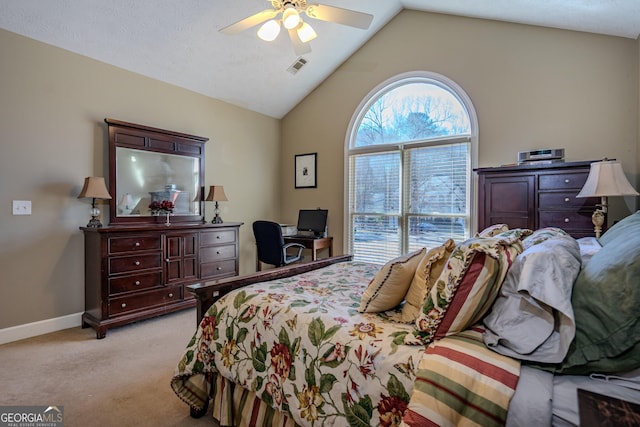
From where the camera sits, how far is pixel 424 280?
1.43m

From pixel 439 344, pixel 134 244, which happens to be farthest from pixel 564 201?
pixel 134 244

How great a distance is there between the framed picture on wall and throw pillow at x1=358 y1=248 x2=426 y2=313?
11.4 feet

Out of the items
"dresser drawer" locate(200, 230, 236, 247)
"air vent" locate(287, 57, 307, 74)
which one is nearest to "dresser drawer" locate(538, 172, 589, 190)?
"air vent" locate(287, 57, 307, 74)

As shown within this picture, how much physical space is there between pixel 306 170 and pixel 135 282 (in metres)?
2.78

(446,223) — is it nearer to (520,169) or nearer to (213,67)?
(520,169)

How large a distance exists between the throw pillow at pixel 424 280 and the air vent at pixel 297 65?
3.48 m

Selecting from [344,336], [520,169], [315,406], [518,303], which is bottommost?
[315,406]

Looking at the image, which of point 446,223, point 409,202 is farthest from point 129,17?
point 446,223

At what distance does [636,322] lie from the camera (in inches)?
35.8

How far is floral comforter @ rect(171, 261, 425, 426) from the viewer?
1155 mm

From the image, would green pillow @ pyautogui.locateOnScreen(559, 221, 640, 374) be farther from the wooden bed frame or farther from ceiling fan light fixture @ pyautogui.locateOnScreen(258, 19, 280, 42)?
ceiling fan light fixture @ pyautogui.locateOnScreen(258, 19, 280, 42)

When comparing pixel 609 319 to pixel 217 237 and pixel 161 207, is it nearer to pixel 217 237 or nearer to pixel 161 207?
pixel 217 237

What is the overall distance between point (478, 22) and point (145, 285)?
4539 millimetres

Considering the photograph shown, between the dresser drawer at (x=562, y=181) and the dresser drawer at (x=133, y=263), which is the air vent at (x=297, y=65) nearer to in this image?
the dresser drawer at (x=133, y=263)
